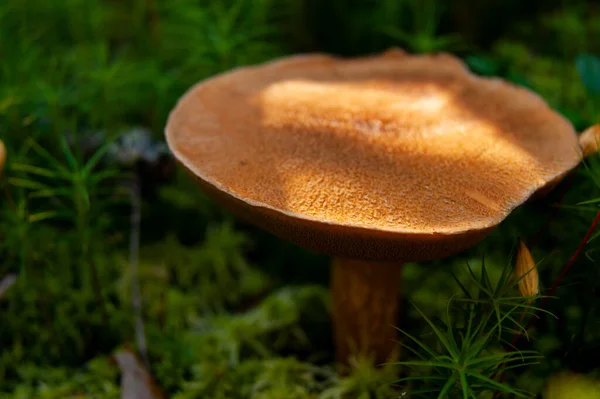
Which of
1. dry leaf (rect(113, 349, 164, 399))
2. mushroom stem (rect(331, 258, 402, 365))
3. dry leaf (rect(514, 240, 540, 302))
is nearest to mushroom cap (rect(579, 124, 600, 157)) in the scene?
dry leaf (rect(514, 240, 540, 302))

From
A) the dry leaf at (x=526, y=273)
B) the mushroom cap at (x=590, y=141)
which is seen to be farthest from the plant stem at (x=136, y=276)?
the mushroom cap at (x=590, y=141)

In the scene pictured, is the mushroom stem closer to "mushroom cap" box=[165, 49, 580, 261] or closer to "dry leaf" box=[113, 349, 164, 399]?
"mushroom cap" box=[165, 49, 580, 261]

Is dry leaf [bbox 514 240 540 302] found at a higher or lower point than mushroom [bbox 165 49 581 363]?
lower

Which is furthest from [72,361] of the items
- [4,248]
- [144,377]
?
[4,248]

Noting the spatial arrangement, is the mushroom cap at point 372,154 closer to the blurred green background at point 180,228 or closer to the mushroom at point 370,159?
the mushroom at point 370,159

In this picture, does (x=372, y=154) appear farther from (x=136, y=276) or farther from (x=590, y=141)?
(x=136, y=276)

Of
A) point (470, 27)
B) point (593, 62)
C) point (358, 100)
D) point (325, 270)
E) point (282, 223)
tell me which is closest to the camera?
point (282, 223)

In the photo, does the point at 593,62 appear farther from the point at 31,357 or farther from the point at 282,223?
the point at 31,357
